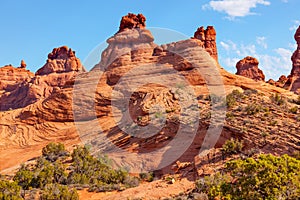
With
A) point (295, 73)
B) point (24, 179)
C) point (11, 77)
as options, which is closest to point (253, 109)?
point (24, 179)

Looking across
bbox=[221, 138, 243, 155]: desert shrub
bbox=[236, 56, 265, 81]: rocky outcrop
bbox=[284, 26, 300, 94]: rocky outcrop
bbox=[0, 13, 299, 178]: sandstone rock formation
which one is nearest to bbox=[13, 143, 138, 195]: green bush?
bbox=[0, 13, 299, 178]: sandstone rock formation

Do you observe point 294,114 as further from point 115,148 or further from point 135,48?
point 135,48

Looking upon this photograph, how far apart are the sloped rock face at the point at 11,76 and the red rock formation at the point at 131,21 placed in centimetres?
3849

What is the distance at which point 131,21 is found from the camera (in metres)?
45.6

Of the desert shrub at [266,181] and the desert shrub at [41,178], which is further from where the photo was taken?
the desert shrub at [41,178]

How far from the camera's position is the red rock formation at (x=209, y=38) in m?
51.9

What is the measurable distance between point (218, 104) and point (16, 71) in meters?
69.0

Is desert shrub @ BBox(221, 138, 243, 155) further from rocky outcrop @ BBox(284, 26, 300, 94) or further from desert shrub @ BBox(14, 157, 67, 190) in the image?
rocky outcrop @ BBox(284, 26, 300, 94)

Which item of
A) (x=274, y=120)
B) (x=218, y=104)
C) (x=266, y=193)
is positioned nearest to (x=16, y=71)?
(x=218, y=104)

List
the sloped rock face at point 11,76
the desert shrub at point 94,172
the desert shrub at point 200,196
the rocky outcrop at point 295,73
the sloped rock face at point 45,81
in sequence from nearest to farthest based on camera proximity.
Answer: the desert shrub at point 200,196
the desert shrub at point 94,172
the rocky outcrop at point 295,73
the sloped rock face at point 45,81
the sloped rock face at point 11,76

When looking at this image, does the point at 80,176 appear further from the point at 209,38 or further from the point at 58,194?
the point at 209,38

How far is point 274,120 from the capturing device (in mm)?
21422

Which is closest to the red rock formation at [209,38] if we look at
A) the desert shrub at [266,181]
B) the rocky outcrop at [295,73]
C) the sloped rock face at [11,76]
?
the rocky outcrop at [295,73]

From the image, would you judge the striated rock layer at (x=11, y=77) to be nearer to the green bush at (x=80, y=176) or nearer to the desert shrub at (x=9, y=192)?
the green bush at (x=80, y=176)
